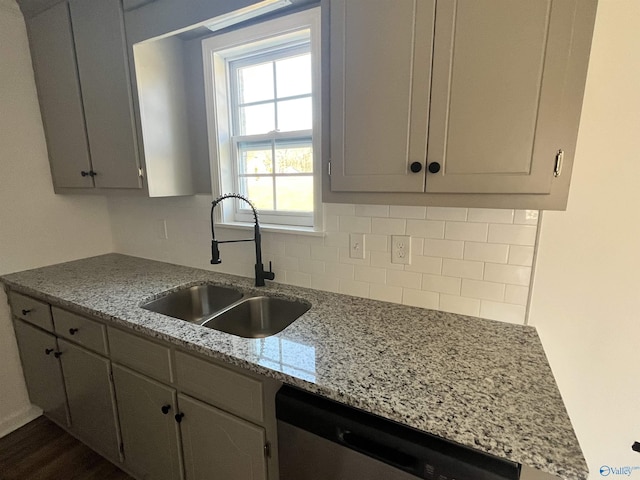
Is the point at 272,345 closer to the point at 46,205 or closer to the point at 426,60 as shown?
the point at 426,60

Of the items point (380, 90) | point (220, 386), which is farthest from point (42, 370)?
point (380, 90)

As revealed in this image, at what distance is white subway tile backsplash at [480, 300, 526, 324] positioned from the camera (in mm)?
1227

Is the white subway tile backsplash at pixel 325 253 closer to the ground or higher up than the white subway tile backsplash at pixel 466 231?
closer to the ground

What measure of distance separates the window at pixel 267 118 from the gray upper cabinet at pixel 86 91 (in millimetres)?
435

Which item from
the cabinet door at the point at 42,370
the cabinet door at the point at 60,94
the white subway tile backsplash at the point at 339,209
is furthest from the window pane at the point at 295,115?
the cabinet door at the point at 42,370

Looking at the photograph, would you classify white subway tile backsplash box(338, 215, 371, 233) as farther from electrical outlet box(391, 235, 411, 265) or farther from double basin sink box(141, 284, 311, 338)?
double basin sink box(141, 284, 311, 338)

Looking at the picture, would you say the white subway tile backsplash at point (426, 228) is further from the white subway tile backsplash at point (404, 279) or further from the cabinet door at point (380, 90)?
the cabinet door at point (380, 90)

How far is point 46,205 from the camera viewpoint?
6.80 feet

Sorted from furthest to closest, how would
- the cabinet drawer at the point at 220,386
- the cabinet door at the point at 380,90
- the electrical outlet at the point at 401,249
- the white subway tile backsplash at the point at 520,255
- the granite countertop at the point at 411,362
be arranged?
the electrical outlet at the point at 401,249 → the white subway tile backsplash at the point at 520,255 → the cabinet drawer at the point at 220,386 → the cabinet door at the point at 380,90 → the granite countertop at the point at 411,362

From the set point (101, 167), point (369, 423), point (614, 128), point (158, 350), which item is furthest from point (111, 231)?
point (614, 128)

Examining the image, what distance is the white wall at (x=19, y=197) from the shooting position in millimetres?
1847

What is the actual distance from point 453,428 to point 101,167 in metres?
2.12

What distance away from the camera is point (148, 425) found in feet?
4.68

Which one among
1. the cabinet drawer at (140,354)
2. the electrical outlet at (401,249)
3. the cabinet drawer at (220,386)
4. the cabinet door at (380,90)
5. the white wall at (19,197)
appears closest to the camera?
the cabinet door at (380,90)
